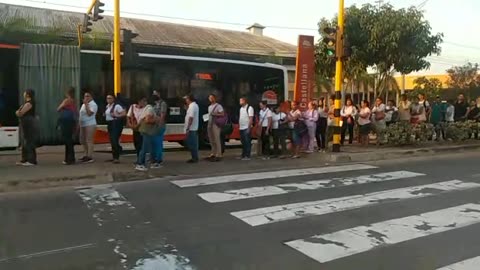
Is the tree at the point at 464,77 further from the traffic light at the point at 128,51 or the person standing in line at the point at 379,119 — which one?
the traffic light at the point at 128,51

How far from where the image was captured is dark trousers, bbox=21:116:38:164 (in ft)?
36.1

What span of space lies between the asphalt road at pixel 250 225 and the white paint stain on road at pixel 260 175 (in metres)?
0.05

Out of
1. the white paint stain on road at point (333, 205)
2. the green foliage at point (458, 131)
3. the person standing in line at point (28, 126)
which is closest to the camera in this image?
the white paint stain on road at point (333, 205)

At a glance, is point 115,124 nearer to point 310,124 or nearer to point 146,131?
point 146,131

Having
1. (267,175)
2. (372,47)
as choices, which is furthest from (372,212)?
(372,47)

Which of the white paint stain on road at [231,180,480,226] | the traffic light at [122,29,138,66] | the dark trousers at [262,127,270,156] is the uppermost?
the traffic light at [122,29,138,66]

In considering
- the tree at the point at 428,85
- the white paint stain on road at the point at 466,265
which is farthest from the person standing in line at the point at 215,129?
the tree at the point at 428,85

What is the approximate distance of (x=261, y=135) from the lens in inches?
532

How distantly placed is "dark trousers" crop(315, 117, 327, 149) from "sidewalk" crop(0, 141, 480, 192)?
632 millimetres

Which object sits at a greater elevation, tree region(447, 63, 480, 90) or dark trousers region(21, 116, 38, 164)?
tree region(447, 63, 480, 90)

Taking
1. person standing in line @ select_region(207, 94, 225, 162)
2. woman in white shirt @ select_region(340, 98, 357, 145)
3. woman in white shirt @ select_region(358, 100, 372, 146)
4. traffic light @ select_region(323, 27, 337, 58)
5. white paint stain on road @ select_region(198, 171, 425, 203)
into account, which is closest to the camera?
white paint stain on road @ select_region(198, 171, 425, 203)

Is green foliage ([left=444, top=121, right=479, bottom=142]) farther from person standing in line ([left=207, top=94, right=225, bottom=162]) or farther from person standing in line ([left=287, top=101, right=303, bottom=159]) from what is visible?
person standing in line ([left=207, top=94, right=225, bottom=162])

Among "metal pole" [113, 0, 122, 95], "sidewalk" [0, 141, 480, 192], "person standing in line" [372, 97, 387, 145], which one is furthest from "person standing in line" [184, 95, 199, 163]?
"person standing in line" [372, 97, 387, 145]

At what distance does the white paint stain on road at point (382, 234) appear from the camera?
5.63 metres
